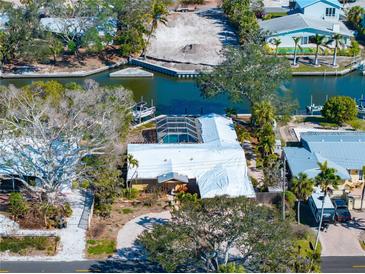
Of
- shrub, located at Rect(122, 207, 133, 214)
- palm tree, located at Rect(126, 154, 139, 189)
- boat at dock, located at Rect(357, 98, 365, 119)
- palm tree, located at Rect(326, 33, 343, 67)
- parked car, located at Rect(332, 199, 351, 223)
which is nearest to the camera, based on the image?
parked car, located at Rect(332, 199, 351, 223)

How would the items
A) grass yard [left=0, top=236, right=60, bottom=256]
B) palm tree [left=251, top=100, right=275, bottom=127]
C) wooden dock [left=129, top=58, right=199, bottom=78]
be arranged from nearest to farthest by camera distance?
1. grass yard [left=0, top=236, right=60, bottom=256]
2. palm tree [left=251, top=100, right=275, bottom=127]
3. wooden dock [left=129, top=58, right=199, bottom=78]

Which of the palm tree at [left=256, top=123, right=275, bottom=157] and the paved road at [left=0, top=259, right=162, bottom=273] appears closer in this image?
the paved road at [left=0, top=259, right=162, bottom=273]

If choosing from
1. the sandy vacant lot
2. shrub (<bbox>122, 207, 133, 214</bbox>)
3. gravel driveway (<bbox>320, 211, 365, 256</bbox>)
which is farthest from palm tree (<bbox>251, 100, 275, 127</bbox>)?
the sandy vacant lot

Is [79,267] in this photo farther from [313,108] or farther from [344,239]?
[313,108]

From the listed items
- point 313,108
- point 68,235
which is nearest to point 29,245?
point 68,235

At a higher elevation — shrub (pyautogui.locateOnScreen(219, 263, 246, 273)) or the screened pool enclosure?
the screened pool enclosure

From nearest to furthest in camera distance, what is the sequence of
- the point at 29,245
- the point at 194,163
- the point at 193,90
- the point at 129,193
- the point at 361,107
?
the point at 29,245
the point at 129,193
the point at 194,163
the point at 361,107
the point at 193,90

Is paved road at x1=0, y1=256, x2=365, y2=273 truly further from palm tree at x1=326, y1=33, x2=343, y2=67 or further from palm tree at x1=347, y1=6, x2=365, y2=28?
palm tree at x1=347, y1=6, x2=365, y2=28
